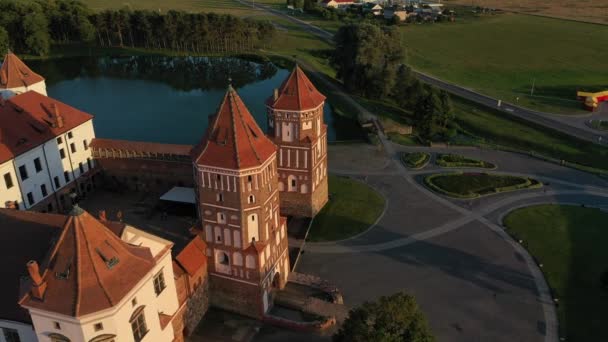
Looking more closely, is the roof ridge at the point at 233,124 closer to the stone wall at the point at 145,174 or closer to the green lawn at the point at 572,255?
the stone wall at the point at 145,174

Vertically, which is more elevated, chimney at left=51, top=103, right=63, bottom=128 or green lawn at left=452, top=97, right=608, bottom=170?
chimney at left=51, top=103, right=63, bottom=128

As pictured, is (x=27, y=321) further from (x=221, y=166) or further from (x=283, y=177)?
(x=283, y=177)

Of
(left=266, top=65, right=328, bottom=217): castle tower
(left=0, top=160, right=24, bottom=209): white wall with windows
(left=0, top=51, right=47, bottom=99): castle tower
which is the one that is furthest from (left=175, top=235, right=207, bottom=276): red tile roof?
(left=0, top=51, right=47, bottom=99): castle tower

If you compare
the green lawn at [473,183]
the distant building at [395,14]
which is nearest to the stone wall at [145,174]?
the green lawn at [473,183]

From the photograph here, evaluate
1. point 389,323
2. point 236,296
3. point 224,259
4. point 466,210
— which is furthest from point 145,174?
point 389,323

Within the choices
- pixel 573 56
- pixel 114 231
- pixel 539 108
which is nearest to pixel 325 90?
pixel 539 108

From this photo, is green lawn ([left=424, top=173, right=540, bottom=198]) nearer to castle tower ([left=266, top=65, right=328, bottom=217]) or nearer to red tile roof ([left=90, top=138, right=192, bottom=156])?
castle tower ([left=266, top=65, right=328, bottom=217])

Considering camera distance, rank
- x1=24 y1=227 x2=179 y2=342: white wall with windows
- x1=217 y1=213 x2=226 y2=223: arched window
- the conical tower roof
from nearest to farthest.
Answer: x1=24 y1=227 x2=179 y2=342: white wall with windows < x1=217 y1=213 x2=226 y2=223: arched window < the conical tower roof
